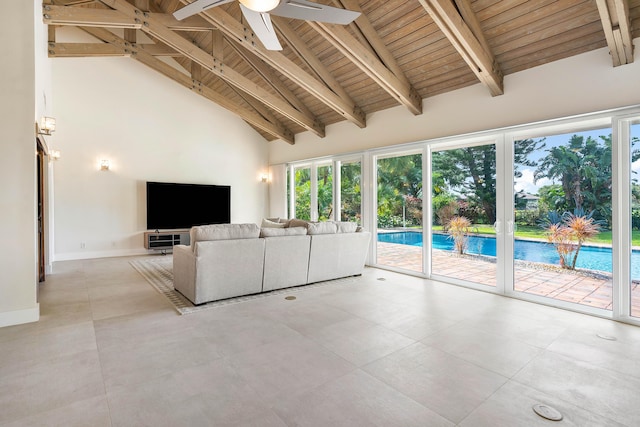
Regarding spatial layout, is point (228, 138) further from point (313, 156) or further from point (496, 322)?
point (496, 322)

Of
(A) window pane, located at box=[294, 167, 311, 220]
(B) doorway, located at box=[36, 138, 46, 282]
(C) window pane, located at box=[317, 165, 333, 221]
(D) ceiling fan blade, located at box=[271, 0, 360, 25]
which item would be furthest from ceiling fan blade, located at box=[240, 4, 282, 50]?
(A) window pane, located at box=[294, 167, 311, 220]

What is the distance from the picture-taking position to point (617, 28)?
128 inches

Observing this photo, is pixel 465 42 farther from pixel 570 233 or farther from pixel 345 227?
pixel 345 227

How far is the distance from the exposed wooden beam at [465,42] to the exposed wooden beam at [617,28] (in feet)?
3.83

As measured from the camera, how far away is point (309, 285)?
4.98 m

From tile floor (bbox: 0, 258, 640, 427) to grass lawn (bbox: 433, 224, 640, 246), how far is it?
0.93 metres

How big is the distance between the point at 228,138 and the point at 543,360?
840 cm

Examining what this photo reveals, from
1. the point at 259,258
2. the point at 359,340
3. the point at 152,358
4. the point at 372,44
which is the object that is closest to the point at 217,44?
the point at 372,44

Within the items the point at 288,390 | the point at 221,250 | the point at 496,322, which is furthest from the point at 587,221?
the point at 221,250

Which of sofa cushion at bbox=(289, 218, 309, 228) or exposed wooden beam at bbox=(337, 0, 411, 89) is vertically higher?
exposed wooden beam at bbox=(337, 0, 411, 89)

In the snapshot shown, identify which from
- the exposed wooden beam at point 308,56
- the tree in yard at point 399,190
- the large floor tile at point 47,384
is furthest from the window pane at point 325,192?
the large floor tile at point 47,384

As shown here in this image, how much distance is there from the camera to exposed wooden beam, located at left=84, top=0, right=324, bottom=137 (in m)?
4.95

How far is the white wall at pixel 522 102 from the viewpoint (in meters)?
3.67

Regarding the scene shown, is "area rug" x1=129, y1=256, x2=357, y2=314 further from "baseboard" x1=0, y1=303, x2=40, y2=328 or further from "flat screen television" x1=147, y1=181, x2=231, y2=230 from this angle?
"baseboard" x1=0, y1=303, x2=40, y2=328
